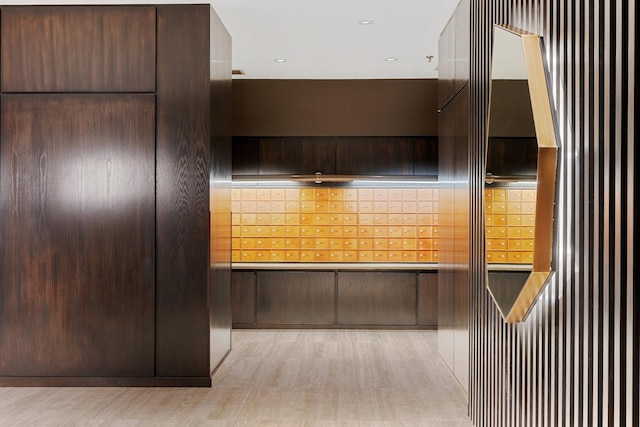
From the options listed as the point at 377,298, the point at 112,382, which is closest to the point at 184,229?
the point at 112,382

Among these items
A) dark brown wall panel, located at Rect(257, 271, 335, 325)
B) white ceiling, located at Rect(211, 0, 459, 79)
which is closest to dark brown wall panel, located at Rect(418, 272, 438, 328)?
dark brown wall panel, located at Rect(257, 271, 335, 325)

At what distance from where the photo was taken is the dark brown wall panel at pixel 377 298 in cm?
714

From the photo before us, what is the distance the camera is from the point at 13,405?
4215mm

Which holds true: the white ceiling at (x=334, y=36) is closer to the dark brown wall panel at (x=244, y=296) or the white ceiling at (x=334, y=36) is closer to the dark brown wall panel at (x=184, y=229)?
the dark brown wall panel at (x=184, y=229)

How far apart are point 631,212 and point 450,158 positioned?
11.2 feet

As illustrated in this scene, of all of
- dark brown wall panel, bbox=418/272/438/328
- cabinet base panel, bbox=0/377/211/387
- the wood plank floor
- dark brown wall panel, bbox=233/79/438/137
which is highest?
dark brown wall panel, bbox=233/79/438/137

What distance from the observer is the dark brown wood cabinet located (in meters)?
4.69

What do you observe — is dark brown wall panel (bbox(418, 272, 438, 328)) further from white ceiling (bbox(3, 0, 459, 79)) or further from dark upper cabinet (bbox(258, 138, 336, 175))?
white ceiling (bbox(3, 0, 459, 79))

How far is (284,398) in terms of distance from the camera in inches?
172

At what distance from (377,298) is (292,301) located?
0.97 m

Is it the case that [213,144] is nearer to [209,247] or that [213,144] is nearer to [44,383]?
[209,247]

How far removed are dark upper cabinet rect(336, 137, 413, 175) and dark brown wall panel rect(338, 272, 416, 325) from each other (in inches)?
46.5

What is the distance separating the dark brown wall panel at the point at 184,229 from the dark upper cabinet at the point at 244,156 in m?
2.59

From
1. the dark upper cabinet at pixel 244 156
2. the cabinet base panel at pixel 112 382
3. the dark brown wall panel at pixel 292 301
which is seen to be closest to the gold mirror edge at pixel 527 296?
the cabinet base panel at pixel 112 382
